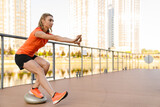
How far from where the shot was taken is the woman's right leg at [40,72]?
7.32 feet

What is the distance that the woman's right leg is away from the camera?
2232mm

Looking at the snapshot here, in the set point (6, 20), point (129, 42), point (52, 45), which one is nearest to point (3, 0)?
point (6, 20)

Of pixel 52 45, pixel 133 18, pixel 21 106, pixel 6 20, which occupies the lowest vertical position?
pixel 21 106

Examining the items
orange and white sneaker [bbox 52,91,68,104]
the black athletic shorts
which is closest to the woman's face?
the black athletic shorts

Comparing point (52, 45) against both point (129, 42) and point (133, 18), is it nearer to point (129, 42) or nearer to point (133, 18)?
point (129, 42)

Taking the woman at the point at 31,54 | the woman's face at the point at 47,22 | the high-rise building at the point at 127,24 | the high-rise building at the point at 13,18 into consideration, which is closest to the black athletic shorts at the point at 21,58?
the woman at the point at 31,54

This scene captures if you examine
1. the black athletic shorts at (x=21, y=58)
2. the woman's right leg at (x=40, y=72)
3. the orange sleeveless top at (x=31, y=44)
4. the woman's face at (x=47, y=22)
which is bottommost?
the woman's right leg at (x=40, y=72)

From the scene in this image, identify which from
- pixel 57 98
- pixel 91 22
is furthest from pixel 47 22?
pixel 91 22

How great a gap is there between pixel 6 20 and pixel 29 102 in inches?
3291

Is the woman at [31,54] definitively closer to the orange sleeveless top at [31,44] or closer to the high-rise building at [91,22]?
the orange sleeveless top at [31,44]

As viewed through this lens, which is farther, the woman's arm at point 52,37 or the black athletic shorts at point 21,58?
the black athletic shorts at point 21,58

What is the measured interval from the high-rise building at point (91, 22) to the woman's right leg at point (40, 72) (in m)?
86.9

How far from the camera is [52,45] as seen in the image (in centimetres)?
516

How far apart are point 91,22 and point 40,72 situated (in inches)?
3625
